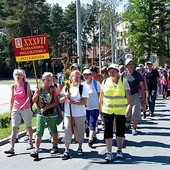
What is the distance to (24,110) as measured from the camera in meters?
9.41

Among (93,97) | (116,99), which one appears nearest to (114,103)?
(116,99)

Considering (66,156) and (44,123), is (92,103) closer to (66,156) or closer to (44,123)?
(44,123)

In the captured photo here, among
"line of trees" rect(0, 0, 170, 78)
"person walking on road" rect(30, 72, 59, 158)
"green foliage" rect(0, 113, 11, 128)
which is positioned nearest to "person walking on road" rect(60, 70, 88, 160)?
"person walking on road" rect(30, 72, 59, 158)

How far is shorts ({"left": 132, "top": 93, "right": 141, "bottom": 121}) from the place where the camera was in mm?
11188

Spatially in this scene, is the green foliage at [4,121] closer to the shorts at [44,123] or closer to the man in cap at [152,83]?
the shorts at [44,123]

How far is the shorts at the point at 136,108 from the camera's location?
36.7ft

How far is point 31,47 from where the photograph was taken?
9.88 meters

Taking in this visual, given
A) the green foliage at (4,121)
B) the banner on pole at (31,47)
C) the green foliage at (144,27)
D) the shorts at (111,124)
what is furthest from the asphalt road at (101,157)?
the green foliage at (144,27)

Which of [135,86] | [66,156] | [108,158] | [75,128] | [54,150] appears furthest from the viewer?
[135,86]

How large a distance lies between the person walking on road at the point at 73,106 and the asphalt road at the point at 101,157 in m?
0.50

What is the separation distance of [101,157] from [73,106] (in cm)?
117

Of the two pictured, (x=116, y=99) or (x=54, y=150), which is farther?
(x=54, y=150)

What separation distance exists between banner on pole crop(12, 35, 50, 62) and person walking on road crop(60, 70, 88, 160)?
1423 mm

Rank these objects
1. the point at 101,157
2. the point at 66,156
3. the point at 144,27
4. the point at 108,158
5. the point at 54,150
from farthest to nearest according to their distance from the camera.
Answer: the point at 144,27 < the point at 54,150 < the point at 101,157 < the point at 66,156 < the point at 108,158
